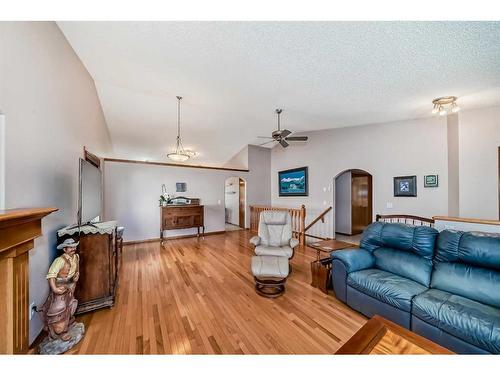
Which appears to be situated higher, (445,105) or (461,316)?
(445,105)

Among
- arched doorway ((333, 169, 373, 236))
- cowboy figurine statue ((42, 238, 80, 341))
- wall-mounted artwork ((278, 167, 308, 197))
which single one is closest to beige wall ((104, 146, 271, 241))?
wall-mounted artwork ((278, 167, 308, 197))

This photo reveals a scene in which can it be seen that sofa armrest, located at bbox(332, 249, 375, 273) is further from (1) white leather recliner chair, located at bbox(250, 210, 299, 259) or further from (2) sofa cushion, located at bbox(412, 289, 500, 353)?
(1) white leather recliner chair, located at bbox(250, 210, 299, 259)

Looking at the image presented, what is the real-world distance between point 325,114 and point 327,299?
10.9 ft

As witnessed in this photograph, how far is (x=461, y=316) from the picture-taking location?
1.39 metres

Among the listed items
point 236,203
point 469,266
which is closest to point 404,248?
point 469,266

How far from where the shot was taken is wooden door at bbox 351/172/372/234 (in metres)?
6.14

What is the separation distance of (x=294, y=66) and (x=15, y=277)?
120 inches

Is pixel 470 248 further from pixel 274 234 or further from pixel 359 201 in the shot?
pixel 359 201

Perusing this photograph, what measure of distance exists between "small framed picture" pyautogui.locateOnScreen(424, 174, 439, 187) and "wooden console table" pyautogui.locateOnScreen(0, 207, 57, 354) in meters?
5.54

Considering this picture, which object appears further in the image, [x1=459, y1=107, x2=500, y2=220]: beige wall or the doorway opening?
the doorway opening

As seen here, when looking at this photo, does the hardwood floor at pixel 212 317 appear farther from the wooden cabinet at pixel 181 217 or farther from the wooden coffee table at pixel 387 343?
the wooden cabinet at pixel 181 217

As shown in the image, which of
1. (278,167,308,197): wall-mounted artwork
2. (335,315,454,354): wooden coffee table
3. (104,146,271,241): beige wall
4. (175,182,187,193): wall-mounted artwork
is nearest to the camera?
(335,315,454,354): wooden coffee table

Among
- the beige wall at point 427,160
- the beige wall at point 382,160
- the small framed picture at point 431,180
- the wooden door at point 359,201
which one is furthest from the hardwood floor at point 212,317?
the wooden door at point 359,201

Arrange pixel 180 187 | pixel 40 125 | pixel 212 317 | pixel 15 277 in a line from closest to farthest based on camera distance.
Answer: pixel 15 277
pixel 40 125
pixel 212 317
pixel 180 187
